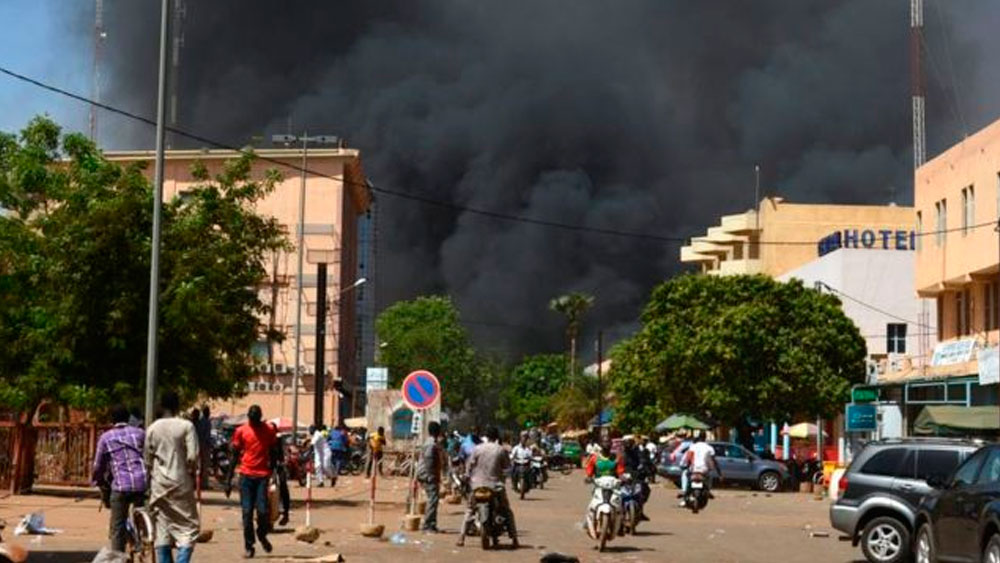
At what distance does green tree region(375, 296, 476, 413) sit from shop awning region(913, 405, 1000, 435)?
68.7 meters

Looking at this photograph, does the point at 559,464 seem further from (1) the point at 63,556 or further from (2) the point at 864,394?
(1) the point at 63,556

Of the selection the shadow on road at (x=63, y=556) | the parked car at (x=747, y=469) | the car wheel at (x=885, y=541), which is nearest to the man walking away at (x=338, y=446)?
the parked car at (x=747, y=469)

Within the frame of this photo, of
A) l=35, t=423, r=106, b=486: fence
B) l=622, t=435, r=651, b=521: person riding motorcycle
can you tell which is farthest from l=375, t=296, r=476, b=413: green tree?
l=622, t=435, r=651, b=521: person riding motorcycle

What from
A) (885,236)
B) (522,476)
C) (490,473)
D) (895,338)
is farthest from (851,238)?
(490,473)

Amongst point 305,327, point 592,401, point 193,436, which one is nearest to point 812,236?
point 592,401

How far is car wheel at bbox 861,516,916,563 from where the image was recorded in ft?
64.7

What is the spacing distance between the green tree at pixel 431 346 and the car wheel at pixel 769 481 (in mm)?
56035

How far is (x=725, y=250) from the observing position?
107 metres

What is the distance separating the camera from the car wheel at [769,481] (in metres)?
50.5

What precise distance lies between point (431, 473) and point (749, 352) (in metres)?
36.0

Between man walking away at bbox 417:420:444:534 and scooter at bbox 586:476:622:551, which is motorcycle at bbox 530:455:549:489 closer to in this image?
man walking away at bbox 417:420:444:534

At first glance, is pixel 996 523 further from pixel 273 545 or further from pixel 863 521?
pixel 273 545

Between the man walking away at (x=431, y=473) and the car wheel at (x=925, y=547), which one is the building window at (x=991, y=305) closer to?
the man walking away at (x=431, y=473)

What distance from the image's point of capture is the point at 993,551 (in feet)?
49.9
